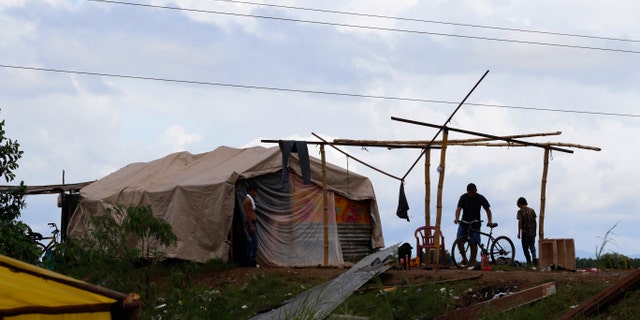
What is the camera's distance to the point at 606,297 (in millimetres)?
9820

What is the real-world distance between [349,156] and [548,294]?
25.8 feet

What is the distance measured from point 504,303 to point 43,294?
691 centimetres

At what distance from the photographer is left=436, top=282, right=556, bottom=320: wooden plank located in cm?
1070

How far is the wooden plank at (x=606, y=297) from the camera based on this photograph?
9717 mm

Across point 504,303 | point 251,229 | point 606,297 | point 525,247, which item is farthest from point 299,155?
point 606,297

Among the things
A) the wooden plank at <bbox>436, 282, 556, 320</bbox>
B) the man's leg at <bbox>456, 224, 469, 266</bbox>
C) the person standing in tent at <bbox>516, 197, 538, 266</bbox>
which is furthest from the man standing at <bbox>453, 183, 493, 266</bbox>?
the wooden plank at <bbox>436, 282, 556, 320</bbox>

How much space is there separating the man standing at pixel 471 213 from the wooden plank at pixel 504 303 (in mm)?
4435

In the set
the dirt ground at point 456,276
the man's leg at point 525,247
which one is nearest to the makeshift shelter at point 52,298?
the dirt ground at point 456,276

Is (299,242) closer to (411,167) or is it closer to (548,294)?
(411,167)

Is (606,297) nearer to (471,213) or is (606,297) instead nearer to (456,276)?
(456,276)

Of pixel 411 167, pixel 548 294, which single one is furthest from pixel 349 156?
pixel 548 294

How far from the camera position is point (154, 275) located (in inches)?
702

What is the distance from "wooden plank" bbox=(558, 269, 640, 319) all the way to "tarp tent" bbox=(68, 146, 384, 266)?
9.33m

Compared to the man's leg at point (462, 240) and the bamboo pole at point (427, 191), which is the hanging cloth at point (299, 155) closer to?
the bamboo pole at point (427, 191)
